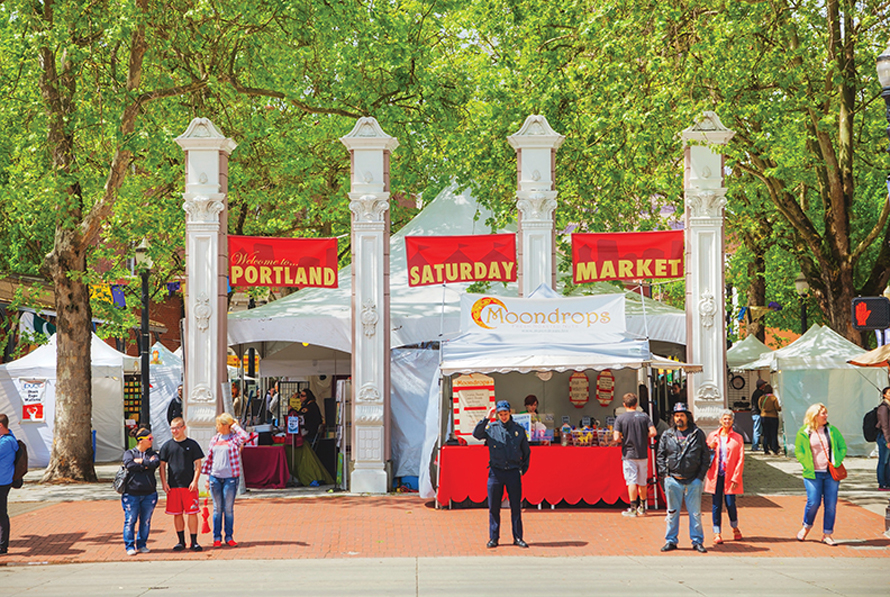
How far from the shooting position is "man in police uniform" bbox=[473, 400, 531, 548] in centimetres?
1159

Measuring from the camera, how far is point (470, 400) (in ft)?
53.0

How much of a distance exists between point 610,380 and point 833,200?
7533 millimetres

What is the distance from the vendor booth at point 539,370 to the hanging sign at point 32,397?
12.4 metres

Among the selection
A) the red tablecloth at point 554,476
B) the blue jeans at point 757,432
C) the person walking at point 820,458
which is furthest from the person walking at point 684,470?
the blue jeans at point 757,432

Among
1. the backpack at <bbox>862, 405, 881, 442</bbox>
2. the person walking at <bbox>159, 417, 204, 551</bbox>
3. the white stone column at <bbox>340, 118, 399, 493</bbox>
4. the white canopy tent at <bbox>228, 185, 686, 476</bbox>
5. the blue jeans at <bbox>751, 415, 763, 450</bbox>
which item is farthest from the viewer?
the blue jeans at <bbox>751, 415, 763, 450</bbox>

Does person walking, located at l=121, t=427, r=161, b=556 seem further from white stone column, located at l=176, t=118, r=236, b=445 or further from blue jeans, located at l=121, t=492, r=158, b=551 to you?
white stone column, located at l=176, t=118, r=236, b=445

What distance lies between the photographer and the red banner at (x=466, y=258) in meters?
17.6

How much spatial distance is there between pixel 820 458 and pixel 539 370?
4.66 m

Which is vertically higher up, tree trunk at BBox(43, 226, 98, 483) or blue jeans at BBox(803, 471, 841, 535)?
tree trunk at BBox(43, 226, 98, 483)

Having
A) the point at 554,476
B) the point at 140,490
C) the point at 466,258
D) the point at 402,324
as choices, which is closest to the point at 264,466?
the point at 402,324

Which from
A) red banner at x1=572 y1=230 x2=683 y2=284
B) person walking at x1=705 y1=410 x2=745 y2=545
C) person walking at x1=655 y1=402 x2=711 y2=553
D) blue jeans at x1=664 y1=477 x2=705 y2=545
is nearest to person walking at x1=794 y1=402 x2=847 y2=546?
person walking at x1=705 y1=410 x2=745 y2=545

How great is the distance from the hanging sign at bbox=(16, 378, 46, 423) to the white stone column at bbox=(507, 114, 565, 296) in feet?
43.4

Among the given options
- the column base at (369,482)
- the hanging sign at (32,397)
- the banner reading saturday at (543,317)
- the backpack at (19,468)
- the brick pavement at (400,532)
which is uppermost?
the banner reading saturday at (543,317)

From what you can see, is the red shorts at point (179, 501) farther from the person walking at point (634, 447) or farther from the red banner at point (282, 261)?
the red banner at point (282, 261)
